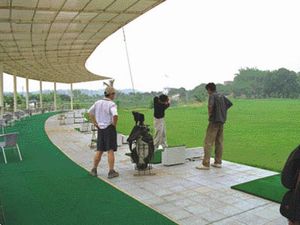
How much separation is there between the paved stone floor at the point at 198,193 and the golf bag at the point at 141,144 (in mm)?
273

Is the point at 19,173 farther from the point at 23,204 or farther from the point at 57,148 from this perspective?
the point at 57,148

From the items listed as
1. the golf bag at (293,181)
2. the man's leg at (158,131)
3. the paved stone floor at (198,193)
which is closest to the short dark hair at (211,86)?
the paved stone floor at (198,193)

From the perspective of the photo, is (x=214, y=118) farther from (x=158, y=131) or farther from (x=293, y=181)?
(x=293, y=181)

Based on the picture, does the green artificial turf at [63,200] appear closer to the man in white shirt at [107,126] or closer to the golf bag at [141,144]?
the man in white shirt at [107,126]

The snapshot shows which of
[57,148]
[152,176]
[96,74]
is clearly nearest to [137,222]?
[152,176]

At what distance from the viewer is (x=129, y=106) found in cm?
2884

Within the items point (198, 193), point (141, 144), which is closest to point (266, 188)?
point (198, 193)

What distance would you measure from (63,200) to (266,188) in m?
2.72

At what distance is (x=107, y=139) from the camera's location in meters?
5.50

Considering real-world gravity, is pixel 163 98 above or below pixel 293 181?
above

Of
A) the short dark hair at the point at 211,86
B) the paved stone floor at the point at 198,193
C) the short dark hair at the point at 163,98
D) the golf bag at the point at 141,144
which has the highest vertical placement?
the short dark hair at the point at 211,86

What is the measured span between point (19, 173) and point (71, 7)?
4252 millimetres

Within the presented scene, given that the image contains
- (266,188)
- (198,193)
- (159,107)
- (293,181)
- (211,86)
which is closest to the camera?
(293,181)

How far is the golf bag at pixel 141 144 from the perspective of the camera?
5676mm
